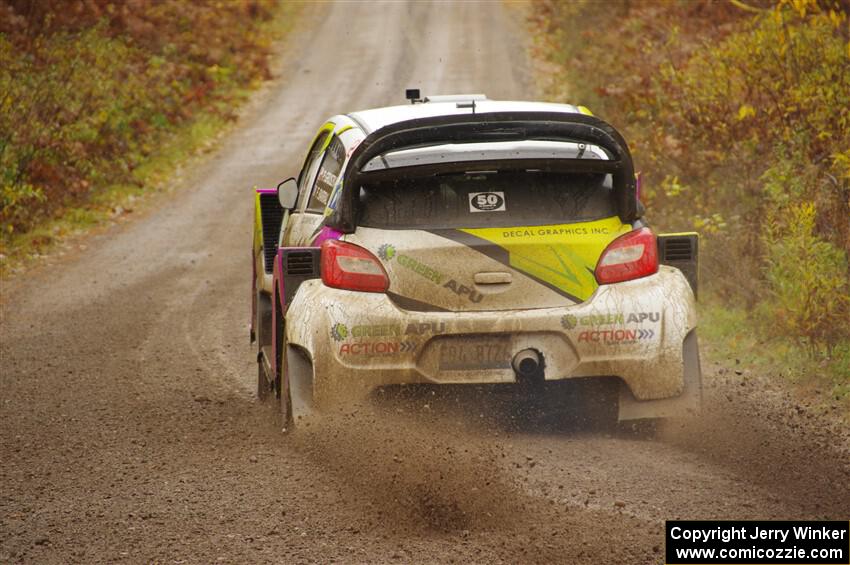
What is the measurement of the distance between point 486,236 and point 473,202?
0.67 ft

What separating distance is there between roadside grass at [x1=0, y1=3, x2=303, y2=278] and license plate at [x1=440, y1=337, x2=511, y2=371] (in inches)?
375

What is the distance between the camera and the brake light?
5.68 m

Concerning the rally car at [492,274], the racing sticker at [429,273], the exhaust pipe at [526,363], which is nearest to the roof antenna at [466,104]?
the rally car at [492,274]

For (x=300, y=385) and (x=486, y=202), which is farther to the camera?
(x=300, y=385)

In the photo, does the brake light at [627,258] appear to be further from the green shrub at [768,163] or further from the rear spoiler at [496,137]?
the green shrub at [768,163]

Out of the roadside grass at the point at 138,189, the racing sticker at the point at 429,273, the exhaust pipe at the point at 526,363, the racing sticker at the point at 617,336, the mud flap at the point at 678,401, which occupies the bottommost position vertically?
the roadside grass at the point at 138,189

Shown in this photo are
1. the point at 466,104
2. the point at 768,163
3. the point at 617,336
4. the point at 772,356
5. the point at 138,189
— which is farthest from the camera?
the point at 138,189

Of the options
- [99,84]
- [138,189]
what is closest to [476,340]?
[138,189]

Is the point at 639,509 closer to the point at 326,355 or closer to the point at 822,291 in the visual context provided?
the point at 326,355

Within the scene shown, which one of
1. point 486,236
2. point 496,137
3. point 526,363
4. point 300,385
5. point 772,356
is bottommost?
point 772,356

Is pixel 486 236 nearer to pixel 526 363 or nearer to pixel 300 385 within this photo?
pixel 526 363

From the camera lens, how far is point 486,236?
5.60 meters

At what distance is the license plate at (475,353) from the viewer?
5.62 metres

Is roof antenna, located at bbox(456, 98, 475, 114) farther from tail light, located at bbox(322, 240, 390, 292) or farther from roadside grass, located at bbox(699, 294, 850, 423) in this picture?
roadside grass, located at bbox(699, 294, 850, 423)
